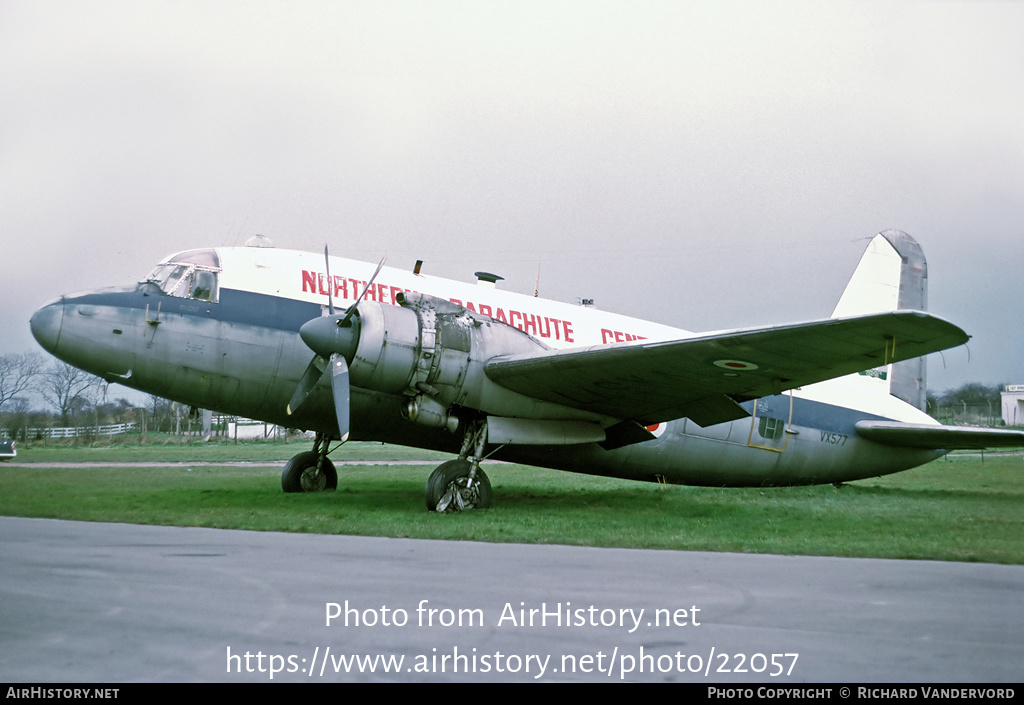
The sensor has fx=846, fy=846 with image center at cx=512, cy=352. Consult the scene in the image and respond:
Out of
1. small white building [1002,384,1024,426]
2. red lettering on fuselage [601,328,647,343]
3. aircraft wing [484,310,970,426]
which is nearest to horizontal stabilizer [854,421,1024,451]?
small white building [1002,384,1024,426]

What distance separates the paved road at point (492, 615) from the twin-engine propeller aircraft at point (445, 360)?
376 centimetres

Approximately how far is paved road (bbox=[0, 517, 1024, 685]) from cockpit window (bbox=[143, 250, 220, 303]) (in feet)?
17.4

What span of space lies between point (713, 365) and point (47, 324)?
9261mm

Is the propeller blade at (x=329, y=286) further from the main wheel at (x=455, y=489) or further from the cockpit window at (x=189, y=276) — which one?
the main wheel at (x=455, y=489)

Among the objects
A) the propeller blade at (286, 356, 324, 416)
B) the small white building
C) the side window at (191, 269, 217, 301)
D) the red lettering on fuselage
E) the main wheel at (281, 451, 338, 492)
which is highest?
the side window at (191, 269, 217, 301)

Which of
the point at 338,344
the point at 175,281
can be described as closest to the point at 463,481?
the point at 338,344

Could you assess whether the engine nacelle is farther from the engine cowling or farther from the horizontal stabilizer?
the horizontal stabilizer

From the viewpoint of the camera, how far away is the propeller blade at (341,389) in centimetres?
1144

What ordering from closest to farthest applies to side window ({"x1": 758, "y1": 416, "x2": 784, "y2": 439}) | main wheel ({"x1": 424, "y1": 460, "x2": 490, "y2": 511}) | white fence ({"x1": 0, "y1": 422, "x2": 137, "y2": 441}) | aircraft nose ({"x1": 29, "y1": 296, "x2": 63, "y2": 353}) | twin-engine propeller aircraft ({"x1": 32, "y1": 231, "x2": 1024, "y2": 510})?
twin-engine propeller aircraft ({"x1": 32, "y1": 231, "x2": 1024, "y2": 510}), aircraft nose ({"x1": 29, "y1": 296, "x2": 63, "y2": 353}), main wheel ({"x1": 424, "y1": 460, "x2": 490, "y2": 511}), white fence ({"x1": 0, "y1": 422, "x2": 137, "y2": 441}), side window ({"x1": 758, "y1": 416, "x2": 784, "y2": 439})

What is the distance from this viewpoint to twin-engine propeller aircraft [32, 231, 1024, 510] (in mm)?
11422

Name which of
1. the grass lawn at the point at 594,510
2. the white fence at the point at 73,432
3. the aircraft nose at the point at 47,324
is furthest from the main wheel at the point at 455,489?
the white fence at the point at 73,432

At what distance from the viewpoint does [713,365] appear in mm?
11641
